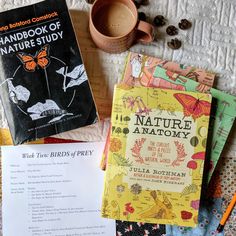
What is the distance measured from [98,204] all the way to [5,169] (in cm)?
19

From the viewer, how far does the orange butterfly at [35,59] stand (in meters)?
0.83

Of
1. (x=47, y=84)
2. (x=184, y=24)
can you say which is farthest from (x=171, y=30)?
(x=47, y=84)

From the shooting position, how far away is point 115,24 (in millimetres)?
857

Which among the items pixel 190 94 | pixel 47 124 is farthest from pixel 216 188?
pixel 47 124

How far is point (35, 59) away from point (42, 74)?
3 cm

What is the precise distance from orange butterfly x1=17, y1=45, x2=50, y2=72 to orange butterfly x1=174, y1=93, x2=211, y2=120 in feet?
0.82

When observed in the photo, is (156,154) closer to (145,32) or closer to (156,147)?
(156,147)

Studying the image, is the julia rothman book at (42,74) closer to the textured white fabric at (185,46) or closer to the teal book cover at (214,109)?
the textured white fabric at (185,46)

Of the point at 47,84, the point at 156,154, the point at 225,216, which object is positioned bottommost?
the point at 225,216

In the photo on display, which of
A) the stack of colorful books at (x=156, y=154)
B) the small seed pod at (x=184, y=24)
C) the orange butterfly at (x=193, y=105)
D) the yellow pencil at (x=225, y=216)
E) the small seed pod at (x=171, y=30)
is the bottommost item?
the yellow pencil at (x=225, y=216)

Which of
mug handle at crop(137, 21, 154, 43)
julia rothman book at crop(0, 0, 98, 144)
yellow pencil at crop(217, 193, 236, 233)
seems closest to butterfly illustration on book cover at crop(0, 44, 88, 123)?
julia rothman book at crop(0, 0, 98, 144)

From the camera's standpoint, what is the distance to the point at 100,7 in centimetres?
85

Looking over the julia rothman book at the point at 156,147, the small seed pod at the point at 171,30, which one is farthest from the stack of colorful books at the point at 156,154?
the small seed pod at the point at 171,30

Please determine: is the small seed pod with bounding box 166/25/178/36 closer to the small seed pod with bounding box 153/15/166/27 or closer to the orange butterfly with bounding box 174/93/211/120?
the small seed pod with bounding box 153/15/166/27
